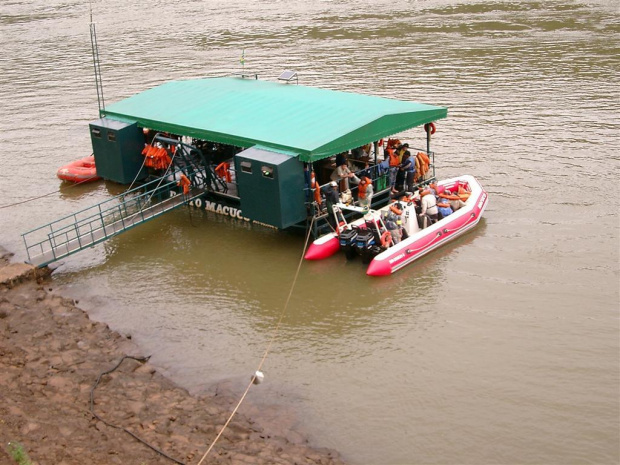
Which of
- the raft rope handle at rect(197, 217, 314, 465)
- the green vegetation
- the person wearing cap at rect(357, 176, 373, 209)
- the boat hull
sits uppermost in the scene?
the person wearing cap at rect(357, 176, 373, 209)

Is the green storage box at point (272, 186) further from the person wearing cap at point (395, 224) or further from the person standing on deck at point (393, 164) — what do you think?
the person standing on deck at point (393, 164)

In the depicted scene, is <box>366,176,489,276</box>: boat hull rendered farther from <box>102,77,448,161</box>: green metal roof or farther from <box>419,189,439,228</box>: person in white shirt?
<box>102,77,448,161</box>: green metal roof

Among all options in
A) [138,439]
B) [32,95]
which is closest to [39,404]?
[138,439]

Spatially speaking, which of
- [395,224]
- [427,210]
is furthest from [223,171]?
[427,210]

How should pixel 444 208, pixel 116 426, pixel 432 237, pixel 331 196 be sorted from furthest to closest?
pixel 444 208 < pixel 331 196 < pixel 432 237 < pixel 116 426

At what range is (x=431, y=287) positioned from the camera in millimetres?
21812

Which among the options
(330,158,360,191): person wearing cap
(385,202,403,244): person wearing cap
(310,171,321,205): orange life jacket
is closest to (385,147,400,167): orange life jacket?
(330,158,360,191): person wearing cap

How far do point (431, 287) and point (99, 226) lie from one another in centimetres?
1185

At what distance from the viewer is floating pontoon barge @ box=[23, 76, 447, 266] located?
2331 centimetres

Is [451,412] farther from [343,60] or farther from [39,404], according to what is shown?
[343,60]

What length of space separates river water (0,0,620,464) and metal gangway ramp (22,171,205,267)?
0.77 meters

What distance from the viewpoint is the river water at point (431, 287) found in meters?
16.5

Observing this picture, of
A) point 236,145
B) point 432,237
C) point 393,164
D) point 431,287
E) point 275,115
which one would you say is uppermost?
point 275,115

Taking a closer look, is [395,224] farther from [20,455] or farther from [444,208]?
[20,455]
